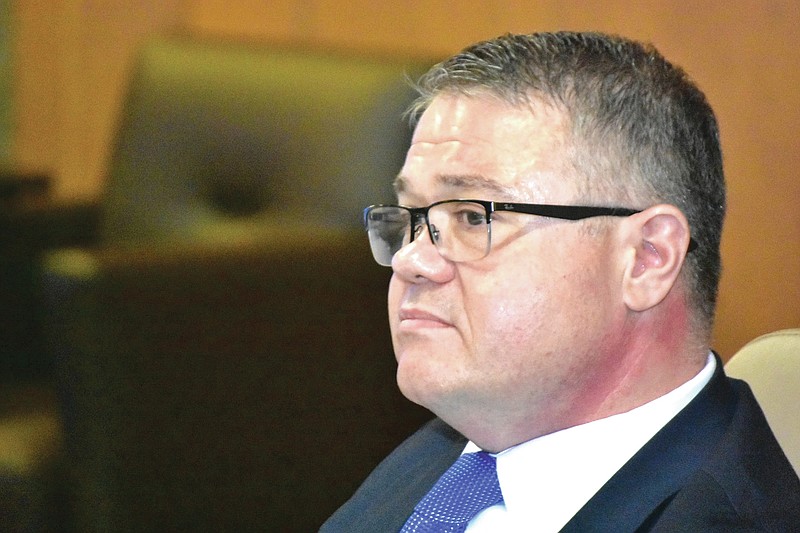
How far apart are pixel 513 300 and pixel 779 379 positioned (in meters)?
0.32

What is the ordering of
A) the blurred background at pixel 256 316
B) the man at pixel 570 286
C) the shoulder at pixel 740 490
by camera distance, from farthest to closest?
the blurred background at pixel 256 316
the man at pixel 570 286
the shoulder at pixel 740 490

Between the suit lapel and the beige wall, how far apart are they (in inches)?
33.1

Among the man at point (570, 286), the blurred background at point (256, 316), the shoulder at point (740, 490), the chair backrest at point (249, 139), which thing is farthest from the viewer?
the chair backrest at point (249, 139)

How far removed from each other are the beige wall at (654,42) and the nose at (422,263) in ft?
2.85

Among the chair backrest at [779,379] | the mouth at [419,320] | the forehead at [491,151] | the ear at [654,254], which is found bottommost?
the chair backrest at [779,379]

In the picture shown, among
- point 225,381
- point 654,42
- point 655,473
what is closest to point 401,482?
point 655,473

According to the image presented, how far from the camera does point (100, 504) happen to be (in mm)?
1875

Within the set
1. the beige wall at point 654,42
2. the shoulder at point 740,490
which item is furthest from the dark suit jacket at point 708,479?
the beige wall at point 654,42

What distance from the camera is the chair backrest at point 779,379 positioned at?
121 cm

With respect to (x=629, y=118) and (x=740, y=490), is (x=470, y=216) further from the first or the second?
(x=740, y=490)

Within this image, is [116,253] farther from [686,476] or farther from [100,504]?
[686,476]

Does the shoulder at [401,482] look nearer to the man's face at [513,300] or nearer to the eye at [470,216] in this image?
the man's face at [513,300]

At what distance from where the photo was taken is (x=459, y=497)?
3.96 feet

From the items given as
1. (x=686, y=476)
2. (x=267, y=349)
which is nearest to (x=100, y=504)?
(x=267, y=349)
